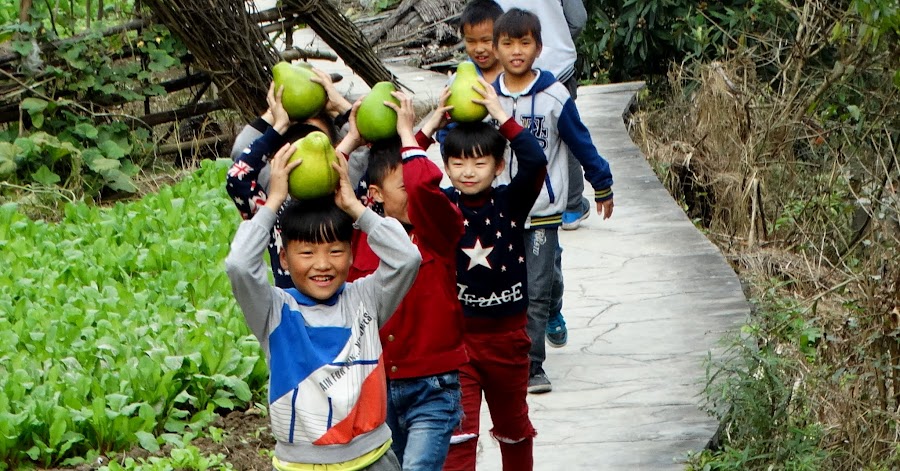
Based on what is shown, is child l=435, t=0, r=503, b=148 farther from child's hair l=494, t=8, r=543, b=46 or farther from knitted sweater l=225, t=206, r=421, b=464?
knitted sweater l=225, t=206, r=421, b=464

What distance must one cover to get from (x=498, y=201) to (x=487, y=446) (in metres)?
1.14

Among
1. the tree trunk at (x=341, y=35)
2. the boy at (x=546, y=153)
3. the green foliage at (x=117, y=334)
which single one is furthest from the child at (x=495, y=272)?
the tree trunk at (x=341, y=35)

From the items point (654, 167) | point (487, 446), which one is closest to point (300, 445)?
point (487, 446)

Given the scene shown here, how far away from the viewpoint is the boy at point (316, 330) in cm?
347

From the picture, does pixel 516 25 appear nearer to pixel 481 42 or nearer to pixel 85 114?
pixel 481 42

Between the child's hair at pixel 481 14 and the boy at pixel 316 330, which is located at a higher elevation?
the child's hair at pixel 481 14

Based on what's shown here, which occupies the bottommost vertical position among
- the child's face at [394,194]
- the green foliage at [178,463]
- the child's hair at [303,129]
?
the green foliage at [178,463]

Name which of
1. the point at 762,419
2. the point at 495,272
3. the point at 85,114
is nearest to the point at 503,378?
the point at 495,272

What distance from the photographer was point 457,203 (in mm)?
4707

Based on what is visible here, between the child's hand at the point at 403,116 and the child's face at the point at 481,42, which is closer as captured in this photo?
the child's hand at the point at 403,116

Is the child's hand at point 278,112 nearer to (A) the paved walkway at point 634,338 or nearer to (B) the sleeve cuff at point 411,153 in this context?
(B) the sleeve cuff at point 411,153

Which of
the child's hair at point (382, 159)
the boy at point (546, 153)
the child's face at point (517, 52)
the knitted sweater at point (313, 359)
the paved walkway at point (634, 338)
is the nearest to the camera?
the knitted sweater at point (313, 359)

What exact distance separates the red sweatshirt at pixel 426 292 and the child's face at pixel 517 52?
4.98 feet

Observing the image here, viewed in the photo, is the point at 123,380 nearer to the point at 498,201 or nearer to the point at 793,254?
the point at 498,201
